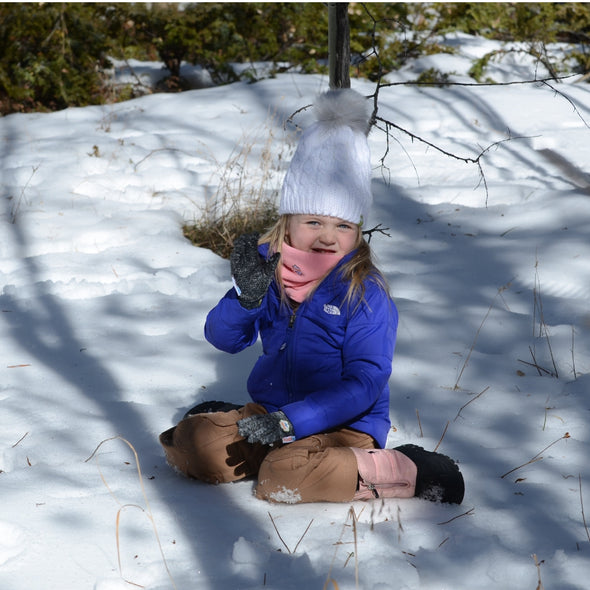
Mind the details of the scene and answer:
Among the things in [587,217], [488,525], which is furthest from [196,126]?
[488,525]

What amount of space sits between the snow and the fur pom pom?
1225 mm

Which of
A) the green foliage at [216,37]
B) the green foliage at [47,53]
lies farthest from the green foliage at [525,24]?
the green foliage at [47,53]

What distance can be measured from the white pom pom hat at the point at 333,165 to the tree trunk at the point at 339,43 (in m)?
1.00

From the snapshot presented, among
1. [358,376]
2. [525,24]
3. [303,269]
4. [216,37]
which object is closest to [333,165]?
[303,269]

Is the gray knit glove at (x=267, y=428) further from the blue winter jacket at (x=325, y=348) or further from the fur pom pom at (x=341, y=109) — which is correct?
the fur pom pom at (x=341, y=109)

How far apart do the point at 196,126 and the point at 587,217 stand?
381 centimetres

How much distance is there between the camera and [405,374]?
3.46 metres

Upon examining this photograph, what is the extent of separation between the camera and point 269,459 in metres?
2.49

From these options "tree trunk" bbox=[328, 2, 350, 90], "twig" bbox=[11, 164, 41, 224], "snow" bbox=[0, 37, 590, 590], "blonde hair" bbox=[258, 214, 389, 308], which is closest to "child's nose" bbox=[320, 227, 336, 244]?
"blonde hair" bbox=[258, 214, 389, 308]

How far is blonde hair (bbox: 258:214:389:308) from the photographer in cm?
265

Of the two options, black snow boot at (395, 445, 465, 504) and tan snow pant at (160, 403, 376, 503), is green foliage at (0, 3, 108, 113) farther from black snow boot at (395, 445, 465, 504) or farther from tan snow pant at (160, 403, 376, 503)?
black snow boot at (395, 445, 465, 504)

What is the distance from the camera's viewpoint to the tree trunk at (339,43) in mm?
3779

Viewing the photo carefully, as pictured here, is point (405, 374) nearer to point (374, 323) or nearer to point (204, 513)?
point (374, 323)

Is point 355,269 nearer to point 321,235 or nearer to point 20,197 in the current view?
point 321,235
